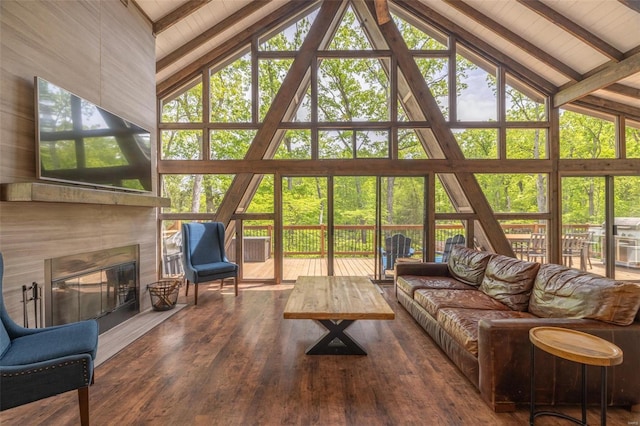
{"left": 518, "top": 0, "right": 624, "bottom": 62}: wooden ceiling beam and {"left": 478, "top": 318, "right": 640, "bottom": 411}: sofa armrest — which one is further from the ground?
{"left": 518, "top": 0, "right": 624, "bottom": 62}: wooden ceiling beam

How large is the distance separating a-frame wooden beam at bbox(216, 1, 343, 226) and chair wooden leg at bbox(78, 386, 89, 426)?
11.9ft

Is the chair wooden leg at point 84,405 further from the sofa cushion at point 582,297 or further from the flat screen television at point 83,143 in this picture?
the sofa cushion at point 582,297

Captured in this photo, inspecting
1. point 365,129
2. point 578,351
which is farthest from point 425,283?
point 365,129

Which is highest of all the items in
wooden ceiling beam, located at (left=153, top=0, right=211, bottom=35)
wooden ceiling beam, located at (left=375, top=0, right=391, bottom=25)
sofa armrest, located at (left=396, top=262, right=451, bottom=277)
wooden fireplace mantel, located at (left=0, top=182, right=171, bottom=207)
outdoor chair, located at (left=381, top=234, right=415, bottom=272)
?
wooden ceiling beam, located at (left=153, top=0, right=211, bottom=35)

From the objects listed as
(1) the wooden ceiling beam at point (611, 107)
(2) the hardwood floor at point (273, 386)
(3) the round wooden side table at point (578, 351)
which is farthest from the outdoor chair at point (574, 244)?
(3) the round wooden side table at point (578, 351)

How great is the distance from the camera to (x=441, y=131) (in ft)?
17.5

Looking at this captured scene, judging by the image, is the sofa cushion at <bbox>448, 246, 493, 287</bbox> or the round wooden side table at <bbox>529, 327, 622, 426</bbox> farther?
the sofa cushion at <bbox>448, 246, 493, 287</bbox>

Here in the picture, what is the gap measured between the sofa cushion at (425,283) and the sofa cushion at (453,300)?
0.18 metres

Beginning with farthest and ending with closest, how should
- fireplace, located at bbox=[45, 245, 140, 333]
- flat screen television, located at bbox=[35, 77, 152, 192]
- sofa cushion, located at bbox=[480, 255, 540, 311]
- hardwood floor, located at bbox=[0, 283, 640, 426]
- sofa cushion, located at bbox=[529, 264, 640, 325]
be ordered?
1. sofa cushion, located at bbox=[480, 255, 540, 311]
2. fireplace, located at bbox=[45, 245, 140, 333]
3. flat screen television, located at bbox=[35, 77, 152, 192]
4. sofa cushion, located at bbox=[529, 264, 640, 325]
5. hardwood floor, located at bbox=[0, 283, 640, 426]

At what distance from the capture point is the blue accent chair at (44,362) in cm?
158

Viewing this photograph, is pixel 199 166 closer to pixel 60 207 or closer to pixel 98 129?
pixel 98 129

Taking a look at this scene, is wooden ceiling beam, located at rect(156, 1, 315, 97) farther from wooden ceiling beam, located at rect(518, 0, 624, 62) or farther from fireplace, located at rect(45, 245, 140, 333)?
wooden ceiling beam, located at rect(518, 0, 624, 62)

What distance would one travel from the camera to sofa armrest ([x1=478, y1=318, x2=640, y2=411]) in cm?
196

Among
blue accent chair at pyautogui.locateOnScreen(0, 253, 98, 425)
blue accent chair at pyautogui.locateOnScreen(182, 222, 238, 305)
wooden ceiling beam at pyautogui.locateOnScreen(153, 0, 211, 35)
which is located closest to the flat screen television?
blue accent chair at pyautogui.locateOnScreen(182, 222, 238, 305)
